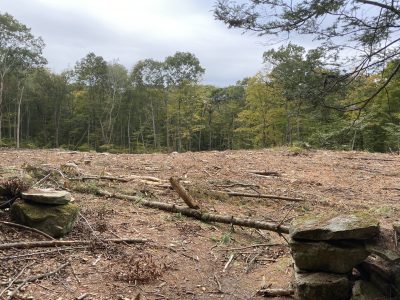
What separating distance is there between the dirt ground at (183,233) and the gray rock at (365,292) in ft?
3.23

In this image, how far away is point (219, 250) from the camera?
5844mm

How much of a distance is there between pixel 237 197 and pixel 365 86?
380cm

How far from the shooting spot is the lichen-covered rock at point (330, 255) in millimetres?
4215

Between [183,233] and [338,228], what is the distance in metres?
2.67

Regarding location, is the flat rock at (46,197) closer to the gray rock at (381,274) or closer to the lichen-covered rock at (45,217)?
the lichen-covered rock at (45,217)

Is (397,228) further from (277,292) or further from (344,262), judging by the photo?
(277,292)

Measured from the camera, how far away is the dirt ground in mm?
4371

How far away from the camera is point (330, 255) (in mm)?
4262

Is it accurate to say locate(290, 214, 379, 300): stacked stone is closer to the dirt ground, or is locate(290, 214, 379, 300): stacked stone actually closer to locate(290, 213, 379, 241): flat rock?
locate(290, 213, 379, 241): flat rock

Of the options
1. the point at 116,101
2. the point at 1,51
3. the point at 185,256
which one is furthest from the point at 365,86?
the point at 116,101

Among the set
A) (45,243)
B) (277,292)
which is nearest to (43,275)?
(45,243)

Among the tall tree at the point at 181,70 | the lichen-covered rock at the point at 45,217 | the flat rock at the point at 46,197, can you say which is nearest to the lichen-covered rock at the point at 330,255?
the lichen-covered rock at the point at 45,217

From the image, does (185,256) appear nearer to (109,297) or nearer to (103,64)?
(109,297)

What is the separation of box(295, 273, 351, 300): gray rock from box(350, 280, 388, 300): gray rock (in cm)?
12
